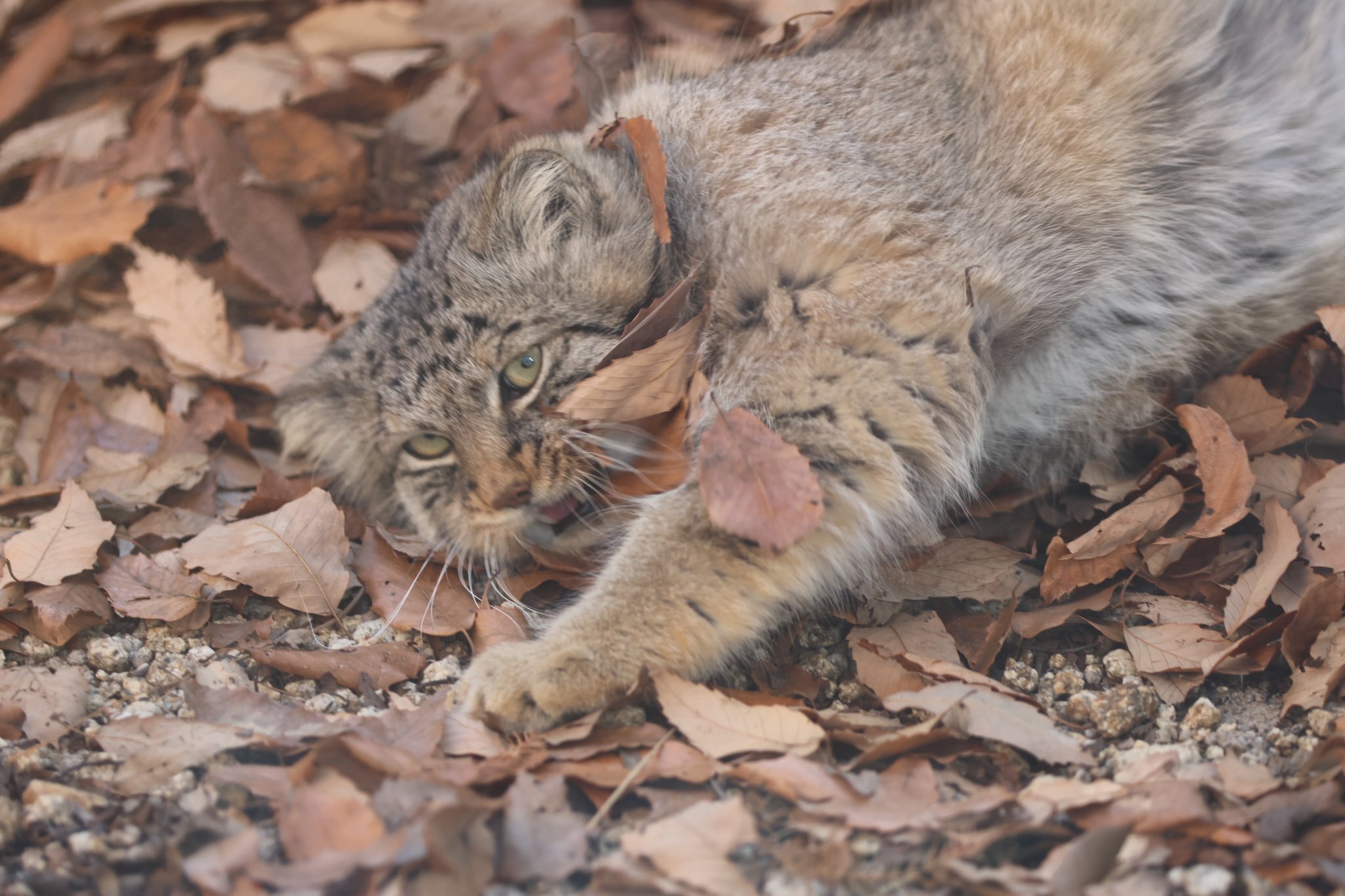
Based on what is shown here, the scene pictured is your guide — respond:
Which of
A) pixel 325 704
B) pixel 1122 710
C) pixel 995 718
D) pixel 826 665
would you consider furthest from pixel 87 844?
A: pixel 1122 710

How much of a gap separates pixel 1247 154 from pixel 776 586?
1.98 m

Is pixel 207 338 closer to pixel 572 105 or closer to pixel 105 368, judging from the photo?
pixel 105 368

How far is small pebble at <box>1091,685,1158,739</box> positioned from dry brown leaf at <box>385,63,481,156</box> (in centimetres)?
333

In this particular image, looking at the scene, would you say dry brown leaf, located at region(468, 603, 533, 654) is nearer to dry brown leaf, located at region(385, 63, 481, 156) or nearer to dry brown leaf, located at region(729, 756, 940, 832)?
dry brown leaf, located at region(729, 756, 940, 832)

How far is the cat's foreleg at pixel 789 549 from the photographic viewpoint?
252 cm

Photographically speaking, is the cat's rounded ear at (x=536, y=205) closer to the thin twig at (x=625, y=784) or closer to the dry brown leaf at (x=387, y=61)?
the thin twig at (x=625, y=784)

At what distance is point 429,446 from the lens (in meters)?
3.26

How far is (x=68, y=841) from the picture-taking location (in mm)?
2109

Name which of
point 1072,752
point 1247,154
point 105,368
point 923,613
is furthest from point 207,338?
point 1247,154

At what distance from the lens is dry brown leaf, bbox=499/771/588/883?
1990 mm

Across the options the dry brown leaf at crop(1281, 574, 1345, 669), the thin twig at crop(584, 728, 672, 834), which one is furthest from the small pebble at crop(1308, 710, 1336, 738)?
the thin twig at crop(584, 728, 672, 834)

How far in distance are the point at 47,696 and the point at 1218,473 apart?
2.99 m

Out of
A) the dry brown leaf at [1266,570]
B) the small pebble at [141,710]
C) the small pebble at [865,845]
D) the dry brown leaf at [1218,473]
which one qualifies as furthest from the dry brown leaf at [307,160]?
the dry brown leaf at [1266,570]

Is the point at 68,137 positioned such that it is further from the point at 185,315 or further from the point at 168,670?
the point at 168,670
